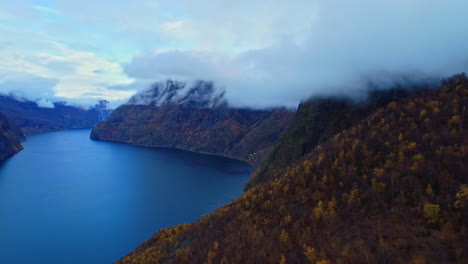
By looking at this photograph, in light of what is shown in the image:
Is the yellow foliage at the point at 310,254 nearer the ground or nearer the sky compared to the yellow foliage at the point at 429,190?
nearer the ground

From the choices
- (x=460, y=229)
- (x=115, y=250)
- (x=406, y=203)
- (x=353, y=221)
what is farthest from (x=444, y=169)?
(x=115, y=250)

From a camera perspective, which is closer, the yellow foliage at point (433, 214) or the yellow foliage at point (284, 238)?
the yellow foliage at point (433, 214)

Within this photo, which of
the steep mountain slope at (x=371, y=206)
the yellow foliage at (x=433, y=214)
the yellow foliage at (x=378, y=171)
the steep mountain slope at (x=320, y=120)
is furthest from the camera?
the steep mountain slope at (x=320, y=120)

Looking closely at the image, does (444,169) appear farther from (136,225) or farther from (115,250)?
(136,225)

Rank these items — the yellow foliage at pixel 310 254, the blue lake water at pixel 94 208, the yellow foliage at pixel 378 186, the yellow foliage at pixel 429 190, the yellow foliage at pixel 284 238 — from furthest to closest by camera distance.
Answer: the blue lake water at pixel 94 208, the yellow foliage at pixel 378 186, the yellow foliage at pixel 284 238, the yellow foliage at pixel 429 190, the yellow foliage at pixel 310 254

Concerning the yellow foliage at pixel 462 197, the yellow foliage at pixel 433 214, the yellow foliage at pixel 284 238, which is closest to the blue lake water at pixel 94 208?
the yellow foliage at pixel 284 238

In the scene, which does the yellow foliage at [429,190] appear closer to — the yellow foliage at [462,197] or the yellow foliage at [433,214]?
the yellow foliage at [462,197]

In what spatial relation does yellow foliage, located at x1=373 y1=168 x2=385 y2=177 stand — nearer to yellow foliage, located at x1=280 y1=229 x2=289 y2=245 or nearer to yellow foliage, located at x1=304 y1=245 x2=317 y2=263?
yellow foliage, located at x1=280 y1=229 x2=289 y2=245
